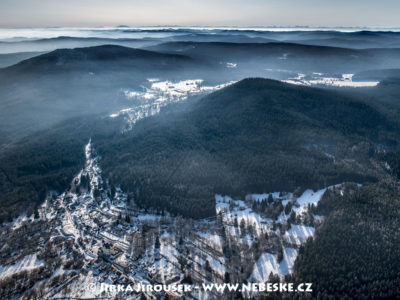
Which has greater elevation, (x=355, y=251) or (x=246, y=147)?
(x=246, y=147)

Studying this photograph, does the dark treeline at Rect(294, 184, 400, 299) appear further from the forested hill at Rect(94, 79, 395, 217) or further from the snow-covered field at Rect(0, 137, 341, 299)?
the forested hill at Rect(94, 79, 395, 217)

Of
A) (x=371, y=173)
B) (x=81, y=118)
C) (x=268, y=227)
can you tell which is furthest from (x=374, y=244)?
(x=81, y=118)

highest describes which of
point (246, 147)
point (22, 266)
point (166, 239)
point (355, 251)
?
point (246, 147)

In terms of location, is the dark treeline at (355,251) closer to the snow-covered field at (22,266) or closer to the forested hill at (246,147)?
the forested hill at (246,147)

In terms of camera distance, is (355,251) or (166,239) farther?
(166,239)

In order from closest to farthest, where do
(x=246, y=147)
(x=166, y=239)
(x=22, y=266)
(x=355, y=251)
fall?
(x=355, y=251)
(x=22, y=266)
(x=166, y=239)
(x=246, y=147)

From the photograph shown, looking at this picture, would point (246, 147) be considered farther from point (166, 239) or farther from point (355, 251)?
point (355, 251)

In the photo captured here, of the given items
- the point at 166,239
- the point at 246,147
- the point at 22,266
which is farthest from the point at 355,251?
the point at 22,266

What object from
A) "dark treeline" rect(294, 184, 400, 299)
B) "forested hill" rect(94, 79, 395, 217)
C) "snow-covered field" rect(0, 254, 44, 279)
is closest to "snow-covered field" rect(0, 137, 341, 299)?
"snow-covered field" rect(0, 254, 44, 279)

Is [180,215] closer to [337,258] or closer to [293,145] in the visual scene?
[337,258]
